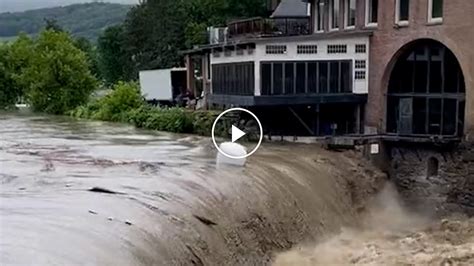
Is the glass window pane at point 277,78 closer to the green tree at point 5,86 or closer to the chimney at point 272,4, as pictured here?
the chimney at point 272,4

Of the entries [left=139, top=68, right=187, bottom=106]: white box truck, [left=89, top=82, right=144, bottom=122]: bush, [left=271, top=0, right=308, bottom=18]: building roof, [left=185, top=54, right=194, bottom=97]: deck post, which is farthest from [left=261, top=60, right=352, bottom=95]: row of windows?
[left=139, top=68, right=187, bottom=106]: white box truck

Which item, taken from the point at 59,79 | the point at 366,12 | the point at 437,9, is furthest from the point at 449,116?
the point at 59,79

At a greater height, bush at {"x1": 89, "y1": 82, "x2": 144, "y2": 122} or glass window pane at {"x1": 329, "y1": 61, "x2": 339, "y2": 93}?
glass window pane at {"x1": 329, "y1": 61, "x2": 339, "y2": 93}

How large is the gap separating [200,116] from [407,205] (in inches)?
490

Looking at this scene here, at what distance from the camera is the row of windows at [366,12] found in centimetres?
2555

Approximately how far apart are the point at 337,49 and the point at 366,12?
6.79ft

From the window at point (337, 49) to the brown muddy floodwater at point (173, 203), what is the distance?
417cm

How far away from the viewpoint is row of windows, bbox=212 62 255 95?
28.5 m

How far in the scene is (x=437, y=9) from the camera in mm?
25453

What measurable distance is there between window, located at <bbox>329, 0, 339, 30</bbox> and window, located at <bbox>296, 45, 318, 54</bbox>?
12.6 feet

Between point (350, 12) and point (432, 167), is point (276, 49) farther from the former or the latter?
point (432, 167)

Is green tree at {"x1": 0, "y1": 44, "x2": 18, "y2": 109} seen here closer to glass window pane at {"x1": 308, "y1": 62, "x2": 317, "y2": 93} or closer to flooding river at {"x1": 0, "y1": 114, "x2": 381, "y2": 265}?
flooding river at {"x1": 0, "y1": 114, "x2": 381, "y2": 265}

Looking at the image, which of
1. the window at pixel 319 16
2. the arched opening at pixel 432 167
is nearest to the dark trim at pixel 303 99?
the arched opening at pixel 432 167

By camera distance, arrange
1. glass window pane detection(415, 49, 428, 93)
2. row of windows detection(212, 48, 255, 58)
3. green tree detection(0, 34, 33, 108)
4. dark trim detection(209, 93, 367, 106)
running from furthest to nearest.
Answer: green tree detection(0, 34, 33, 108), row of windows detection(212, 48, 255, 58), dark trim detection(209, 93, 367, 106), glass window pane detection(415, 49, 428, 93)
